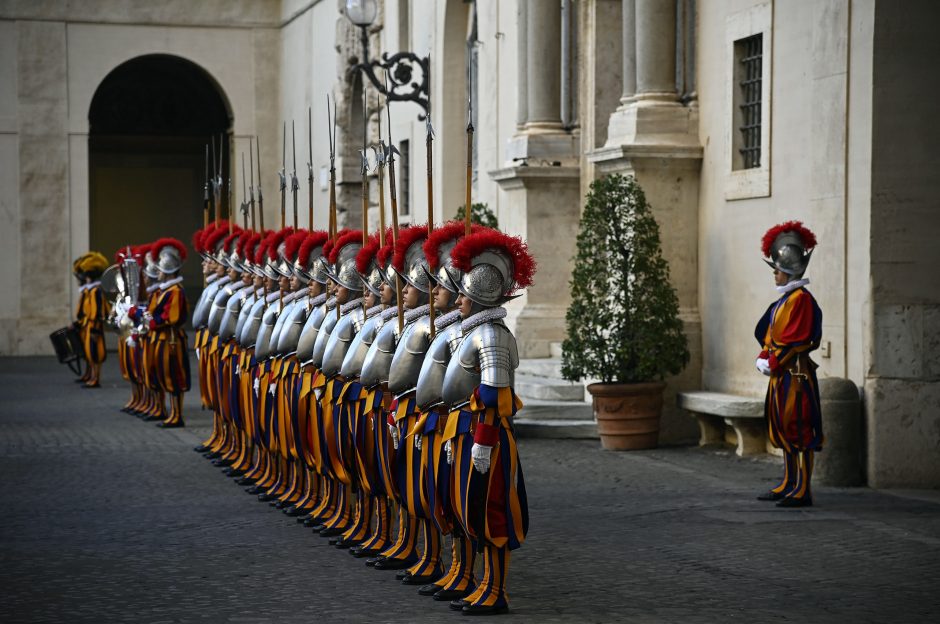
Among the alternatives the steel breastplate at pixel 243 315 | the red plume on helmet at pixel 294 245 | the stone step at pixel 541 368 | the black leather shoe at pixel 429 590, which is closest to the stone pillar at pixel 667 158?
the stone step at pixel 541 368

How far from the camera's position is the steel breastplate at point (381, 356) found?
8.77 m

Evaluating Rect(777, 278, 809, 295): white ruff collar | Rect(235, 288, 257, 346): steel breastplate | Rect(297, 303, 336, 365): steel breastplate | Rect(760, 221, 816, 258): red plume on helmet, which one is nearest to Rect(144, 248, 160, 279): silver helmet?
Rect(235, 288, 257, 346): steel breastplate

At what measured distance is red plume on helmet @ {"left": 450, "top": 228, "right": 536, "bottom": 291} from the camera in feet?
25.2

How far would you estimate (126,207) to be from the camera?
121ft

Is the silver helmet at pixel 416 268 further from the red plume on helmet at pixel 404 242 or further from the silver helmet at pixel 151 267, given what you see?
the silver helmet at pixel 151 267

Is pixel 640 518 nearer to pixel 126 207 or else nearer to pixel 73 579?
pixel 73 579

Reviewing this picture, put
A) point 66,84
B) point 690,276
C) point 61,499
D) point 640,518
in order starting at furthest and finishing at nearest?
point 66,84
point 690,276
point 61,499
point 640,518

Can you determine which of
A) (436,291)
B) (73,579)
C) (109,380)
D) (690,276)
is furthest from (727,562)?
(109,380)

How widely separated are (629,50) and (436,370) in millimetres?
7842

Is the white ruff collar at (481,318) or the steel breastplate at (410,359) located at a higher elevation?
the white ruff collar at (481,318)

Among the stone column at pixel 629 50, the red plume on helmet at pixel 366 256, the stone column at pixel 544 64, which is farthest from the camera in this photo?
the stone column at pixel 544 64

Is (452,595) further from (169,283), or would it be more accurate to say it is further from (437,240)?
(169,283)

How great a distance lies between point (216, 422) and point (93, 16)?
17348 millimetres

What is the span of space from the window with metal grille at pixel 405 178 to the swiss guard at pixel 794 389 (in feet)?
40.1
